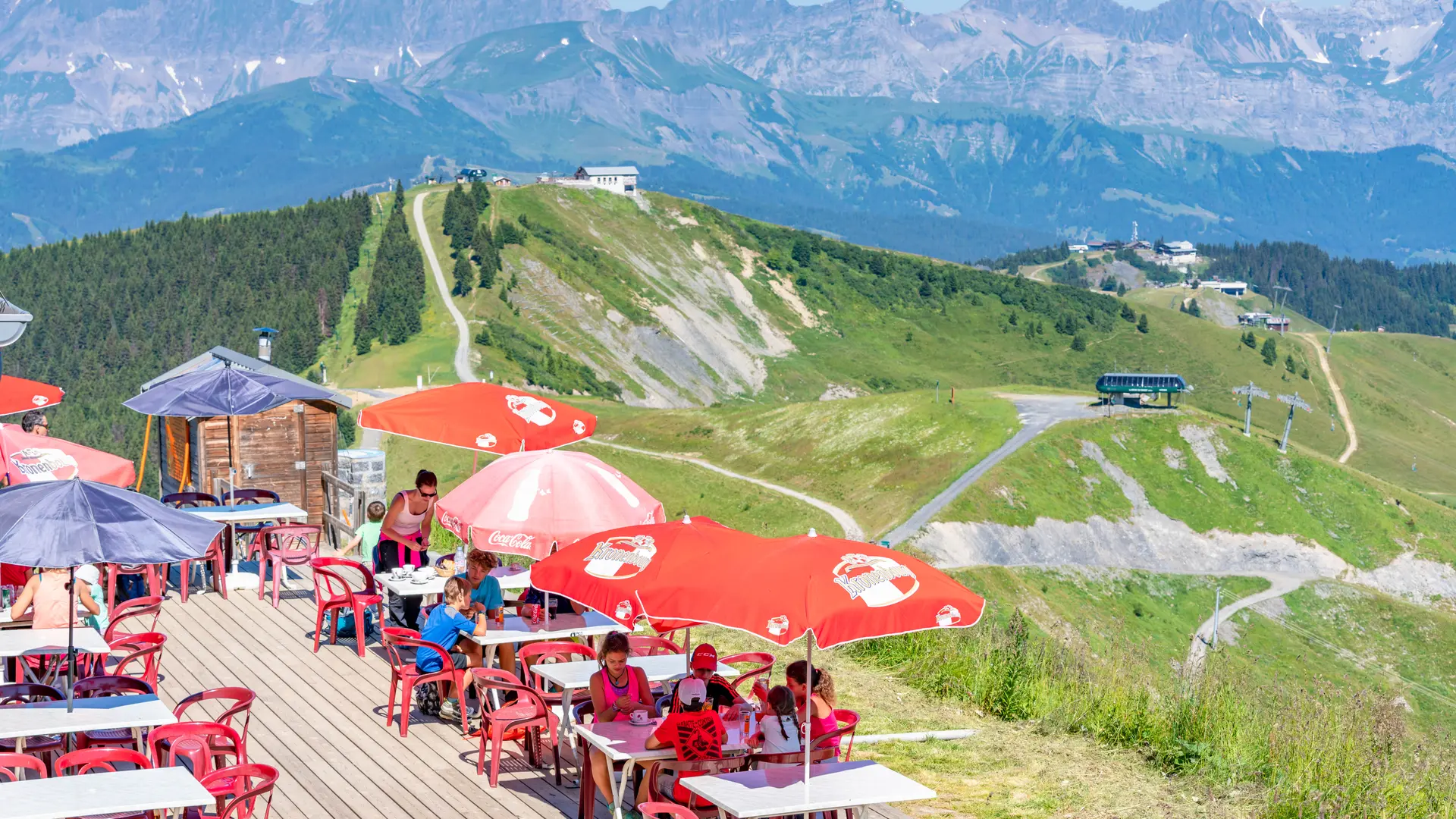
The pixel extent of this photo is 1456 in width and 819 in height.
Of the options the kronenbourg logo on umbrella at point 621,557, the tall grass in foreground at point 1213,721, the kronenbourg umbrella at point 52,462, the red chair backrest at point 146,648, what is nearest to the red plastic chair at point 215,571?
the kronenbourg umbrella at point 52,462

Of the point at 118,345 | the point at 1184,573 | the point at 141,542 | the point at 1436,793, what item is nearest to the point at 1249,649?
the point at 1184,573

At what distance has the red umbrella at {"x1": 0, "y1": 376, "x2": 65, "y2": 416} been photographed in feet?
82.6

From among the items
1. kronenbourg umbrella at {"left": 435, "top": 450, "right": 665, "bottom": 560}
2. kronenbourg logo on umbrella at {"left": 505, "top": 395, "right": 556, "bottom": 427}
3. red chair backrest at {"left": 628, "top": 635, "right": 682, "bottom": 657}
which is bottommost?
red chair backrest at {"left": 628, "top": 635, "right": 682, "bottom": 657}

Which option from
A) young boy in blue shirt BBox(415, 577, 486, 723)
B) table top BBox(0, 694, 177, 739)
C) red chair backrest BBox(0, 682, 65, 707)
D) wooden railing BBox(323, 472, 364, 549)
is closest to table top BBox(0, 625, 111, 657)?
red chair backrest BBox(0, 682, 65, 707)

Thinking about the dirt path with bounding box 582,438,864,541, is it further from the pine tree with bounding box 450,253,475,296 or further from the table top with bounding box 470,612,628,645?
the table top with bounding box 470,612,628,645

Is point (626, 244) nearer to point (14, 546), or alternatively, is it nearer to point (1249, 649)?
point (1249, 649)

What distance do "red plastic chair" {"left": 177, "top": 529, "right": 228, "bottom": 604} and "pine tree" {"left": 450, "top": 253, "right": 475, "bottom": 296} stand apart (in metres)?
129

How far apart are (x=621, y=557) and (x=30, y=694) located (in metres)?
6.18

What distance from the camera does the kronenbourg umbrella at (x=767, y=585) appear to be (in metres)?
10.9

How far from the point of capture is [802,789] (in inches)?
464

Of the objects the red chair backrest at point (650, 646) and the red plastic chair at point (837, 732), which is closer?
the red plastic chair at point (837, 732)

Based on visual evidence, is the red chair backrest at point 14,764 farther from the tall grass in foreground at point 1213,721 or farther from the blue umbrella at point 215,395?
the blue umbrella at point 215,395

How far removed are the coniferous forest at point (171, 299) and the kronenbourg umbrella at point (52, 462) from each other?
436 ft

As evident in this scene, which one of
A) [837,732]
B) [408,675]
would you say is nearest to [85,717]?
[408,675]
